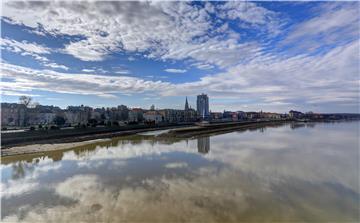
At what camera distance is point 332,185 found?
45.4 feet

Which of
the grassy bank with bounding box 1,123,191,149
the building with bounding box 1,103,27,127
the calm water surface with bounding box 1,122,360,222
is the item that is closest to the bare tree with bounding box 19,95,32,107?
the building with bounding box 1,103,27,127

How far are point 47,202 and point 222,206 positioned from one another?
8283 millimetres

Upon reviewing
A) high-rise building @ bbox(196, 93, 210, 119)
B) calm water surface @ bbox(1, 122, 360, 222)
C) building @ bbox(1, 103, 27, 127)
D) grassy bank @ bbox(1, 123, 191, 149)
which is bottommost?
calm water surface @ bbox(1, 122, 360, 222)

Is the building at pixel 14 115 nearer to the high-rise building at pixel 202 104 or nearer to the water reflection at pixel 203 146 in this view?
the water reflection at pixel 203 146

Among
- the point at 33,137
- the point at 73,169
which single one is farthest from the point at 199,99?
the point at 73,169

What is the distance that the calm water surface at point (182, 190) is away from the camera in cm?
996

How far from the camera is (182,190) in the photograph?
1291 cm

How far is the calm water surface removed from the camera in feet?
32.7

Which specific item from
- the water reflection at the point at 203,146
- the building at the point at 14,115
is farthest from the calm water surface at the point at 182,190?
the building at the point at 14,115

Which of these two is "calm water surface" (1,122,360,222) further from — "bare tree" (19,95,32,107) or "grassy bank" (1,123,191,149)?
"bare tree" (19,95,32,107)

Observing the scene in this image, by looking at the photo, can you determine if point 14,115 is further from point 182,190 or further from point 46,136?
point 182,190

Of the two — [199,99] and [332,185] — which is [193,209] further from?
[199,99]

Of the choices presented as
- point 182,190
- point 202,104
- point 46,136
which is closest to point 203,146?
point 182,190

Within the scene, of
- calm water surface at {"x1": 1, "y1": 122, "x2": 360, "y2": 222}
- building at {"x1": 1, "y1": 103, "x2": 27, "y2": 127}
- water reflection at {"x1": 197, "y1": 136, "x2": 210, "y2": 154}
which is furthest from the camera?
building at {"x1": 1, "y1": 103, "x2": 27, "y2": 127}
